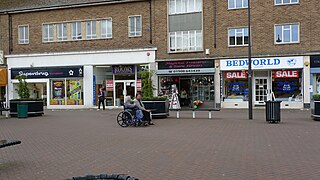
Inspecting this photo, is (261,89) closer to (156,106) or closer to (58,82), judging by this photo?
A: (156,106)

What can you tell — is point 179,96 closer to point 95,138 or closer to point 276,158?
point 95,138

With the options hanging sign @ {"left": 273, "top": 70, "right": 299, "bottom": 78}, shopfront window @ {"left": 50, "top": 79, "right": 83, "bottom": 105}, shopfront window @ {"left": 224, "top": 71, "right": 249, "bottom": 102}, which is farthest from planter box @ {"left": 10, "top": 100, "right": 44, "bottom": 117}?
hanging sign @ {"left": 273, "top": 70, "right": 299, "bottom": 78}

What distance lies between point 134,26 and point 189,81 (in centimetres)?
587

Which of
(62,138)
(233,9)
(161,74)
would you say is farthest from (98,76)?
(62,138)

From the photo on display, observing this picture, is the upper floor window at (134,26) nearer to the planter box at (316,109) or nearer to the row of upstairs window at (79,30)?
the row of upstairs window at (79,30)

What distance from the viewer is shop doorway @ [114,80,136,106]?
28.7 metres

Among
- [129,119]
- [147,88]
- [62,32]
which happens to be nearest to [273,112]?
[129,119]

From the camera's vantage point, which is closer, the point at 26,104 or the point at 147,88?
the point at 147,88

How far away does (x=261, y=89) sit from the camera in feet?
85.0

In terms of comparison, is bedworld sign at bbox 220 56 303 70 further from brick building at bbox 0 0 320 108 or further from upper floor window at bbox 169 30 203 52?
upper floor window at bbox 169 30 203 52

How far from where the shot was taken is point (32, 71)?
30609mm

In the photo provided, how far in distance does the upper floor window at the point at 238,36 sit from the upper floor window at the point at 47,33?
47.1 feet

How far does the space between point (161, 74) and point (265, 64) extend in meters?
7.32

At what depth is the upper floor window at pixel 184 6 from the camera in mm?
26719
